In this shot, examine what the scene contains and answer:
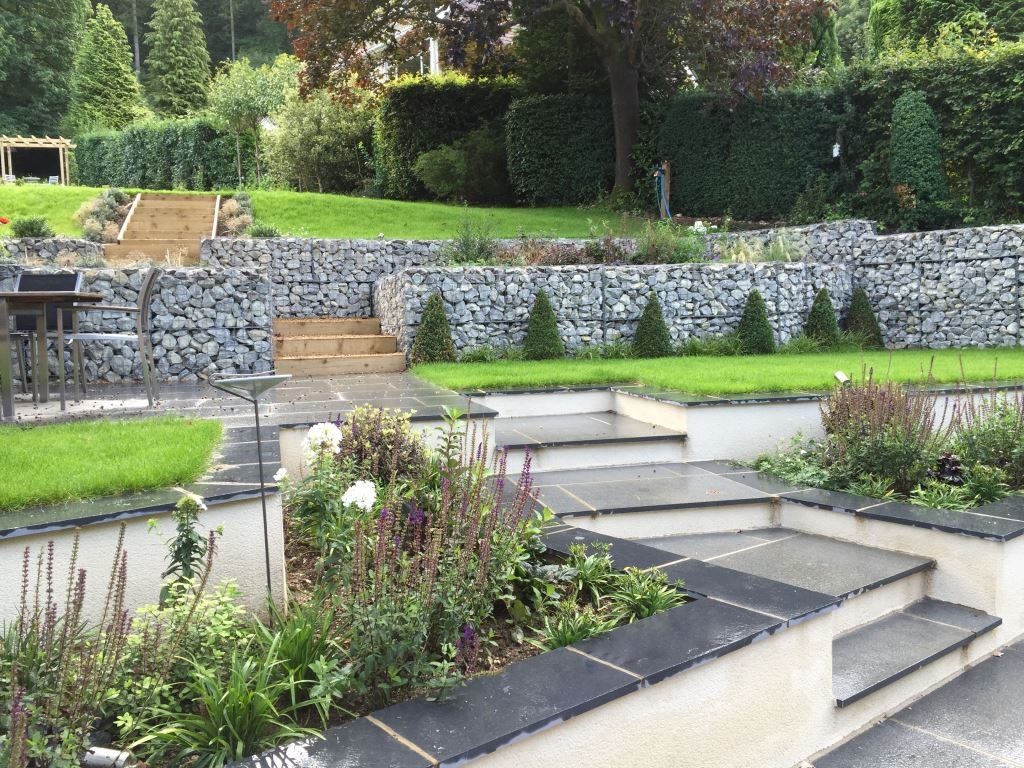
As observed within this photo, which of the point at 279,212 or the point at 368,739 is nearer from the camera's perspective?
the point at 368,739

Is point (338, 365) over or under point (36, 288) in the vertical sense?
under

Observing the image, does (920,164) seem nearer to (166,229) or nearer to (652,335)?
(652,335)

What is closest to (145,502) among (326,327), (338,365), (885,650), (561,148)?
(885,650)

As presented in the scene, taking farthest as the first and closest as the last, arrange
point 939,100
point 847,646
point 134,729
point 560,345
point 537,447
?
point 939,100 → point 560,345 → point 537,447 → point 847,646 → point 134,729

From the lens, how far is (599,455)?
5.64 metres

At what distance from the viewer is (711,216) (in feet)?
52.3

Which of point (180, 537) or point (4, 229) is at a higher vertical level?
point (4, 229)

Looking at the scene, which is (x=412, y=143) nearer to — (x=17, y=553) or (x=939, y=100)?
(x=939, y=100)

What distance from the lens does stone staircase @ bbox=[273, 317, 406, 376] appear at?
30.4ft

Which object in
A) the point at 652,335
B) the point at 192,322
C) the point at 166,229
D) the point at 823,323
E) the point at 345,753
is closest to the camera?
the point at 345,753

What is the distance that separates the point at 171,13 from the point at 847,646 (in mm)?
35264

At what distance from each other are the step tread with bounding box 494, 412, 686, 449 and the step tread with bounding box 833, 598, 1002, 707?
233cm

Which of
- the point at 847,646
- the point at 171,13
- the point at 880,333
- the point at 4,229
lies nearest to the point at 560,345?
the point at 880,333

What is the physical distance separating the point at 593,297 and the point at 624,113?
816 cm
